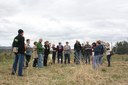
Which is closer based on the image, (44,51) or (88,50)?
(44,51)

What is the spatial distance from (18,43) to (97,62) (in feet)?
19.1

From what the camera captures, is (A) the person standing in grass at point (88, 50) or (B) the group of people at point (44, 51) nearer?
(B) the group of people at point (44, 51)

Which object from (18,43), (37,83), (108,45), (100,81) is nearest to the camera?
(37,83)

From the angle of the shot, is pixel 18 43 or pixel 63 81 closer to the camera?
pixel 63 81

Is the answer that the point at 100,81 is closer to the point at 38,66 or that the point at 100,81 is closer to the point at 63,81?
the point at 63,81

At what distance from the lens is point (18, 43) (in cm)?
1212

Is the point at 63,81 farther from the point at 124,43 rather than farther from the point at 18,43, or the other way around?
the point at 124,43

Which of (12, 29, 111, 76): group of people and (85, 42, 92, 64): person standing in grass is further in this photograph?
(85, 42, 92, 64): person standing in grass

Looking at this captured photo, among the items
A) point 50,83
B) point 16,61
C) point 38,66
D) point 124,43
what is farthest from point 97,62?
point 124,43

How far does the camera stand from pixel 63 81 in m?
10.6

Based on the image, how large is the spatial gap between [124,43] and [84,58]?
53564 millimetres

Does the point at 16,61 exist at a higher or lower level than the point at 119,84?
higher

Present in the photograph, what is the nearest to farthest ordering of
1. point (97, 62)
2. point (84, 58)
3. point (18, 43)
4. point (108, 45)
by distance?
point (18, 43) → point (97, 62) → point (108, 45) → point (84, 58)

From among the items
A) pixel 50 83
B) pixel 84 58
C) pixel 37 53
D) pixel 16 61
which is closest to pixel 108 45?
pixel 84 58
